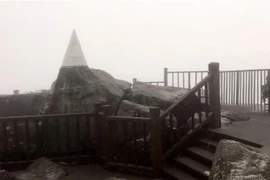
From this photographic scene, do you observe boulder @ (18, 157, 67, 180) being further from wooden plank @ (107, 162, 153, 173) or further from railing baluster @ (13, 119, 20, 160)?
wooden plank @ (107, 162, 153, 173)

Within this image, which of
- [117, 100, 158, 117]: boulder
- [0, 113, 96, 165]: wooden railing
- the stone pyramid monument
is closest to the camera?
[0, 113, 96, 165]: wooden railing

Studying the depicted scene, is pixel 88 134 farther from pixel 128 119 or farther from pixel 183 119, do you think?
pixel 183 119

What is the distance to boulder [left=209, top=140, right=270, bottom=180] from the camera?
3740 millimetres

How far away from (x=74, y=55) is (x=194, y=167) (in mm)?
5630

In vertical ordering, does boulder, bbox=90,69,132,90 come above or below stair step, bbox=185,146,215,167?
above

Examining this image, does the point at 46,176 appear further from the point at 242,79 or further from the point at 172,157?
the point at 242,79

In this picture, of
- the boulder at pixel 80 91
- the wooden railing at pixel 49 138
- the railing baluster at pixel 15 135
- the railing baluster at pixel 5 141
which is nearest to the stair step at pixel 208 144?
the wooden railing at pixel 49 138

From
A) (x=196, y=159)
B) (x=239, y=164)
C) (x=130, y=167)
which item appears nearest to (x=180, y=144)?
(x=196, y=159)

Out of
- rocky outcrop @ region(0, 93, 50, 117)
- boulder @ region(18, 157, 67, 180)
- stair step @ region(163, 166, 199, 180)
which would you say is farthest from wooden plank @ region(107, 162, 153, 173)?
rocky outcrop @ region(0, 93, 50, 117)

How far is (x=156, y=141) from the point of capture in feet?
21.7

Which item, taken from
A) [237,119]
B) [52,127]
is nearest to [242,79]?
[237,119]

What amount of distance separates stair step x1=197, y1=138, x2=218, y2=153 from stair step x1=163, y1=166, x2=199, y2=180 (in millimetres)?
751

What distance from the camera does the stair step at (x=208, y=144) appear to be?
21.7 feet

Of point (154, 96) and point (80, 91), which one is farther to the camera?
point (154, 96)
